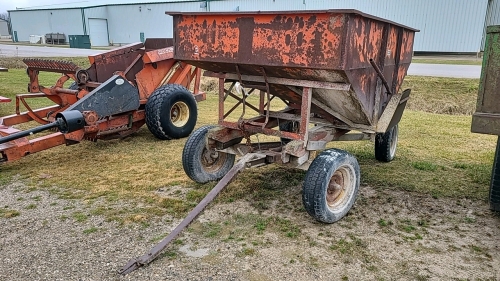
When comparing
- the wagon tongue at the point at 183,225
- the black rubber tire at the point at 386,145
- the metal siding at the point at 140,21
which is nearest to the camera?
the wagon tongue at the point at 183,225

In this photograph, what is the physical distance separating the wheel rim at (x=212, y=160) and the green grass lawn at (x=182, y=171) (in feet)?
0.71

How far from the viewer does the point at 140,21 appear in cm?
4041

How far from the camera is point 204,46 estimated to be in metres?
3.88

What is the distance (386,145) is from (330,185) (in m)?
1.77

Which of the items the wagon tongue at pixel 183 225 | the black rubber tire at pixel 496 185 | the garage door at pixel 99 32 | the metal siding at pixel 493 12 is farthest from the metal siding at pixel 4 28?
the black rubber tire at pixel 496 185

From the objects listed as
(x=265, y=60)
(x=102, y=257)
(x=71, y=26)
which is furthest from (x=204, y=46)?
(x=71, y=26)

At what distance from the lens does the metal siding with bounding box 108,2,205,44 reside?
3762cm

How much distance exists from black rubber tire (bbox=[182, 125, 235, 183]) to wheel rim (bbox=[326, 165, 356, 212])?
52.6 inches

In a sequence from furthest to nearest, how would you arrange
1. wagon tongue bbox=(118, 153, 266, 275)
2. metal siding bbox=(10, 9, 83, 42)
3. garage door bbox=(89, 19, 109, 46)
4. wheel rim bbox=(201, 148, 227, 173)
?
metal siding bbox=(10, 9, 83, 42)
garage door bbox=(89, 19, 109, 46)
wheel rim bbox=(201, 148, 227, 173)
wagon tongue bbox=(118, 153, 266, 275)

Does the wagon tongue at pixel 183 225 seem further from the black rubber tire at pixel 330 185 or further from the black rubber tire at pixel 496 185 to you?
the black rubber tire at pixel 496 185

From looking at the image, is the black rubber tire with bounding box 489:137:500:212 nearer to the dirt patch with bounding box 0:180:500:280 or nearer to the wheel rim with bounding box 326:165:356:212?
the dirt patch with bounding box 0:180:500:280

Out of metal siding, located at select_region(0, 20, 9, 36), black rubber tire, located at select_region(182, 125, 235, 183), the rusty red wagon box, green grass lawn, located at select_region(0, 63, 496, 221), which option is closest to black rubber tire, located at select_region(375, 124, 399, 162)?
green grass lawn, located at select_region(0, 63, 496, 221)

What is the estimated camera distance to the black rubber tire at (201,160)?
433 centimetres

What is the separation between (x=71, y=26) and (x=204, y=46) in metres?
48.1
